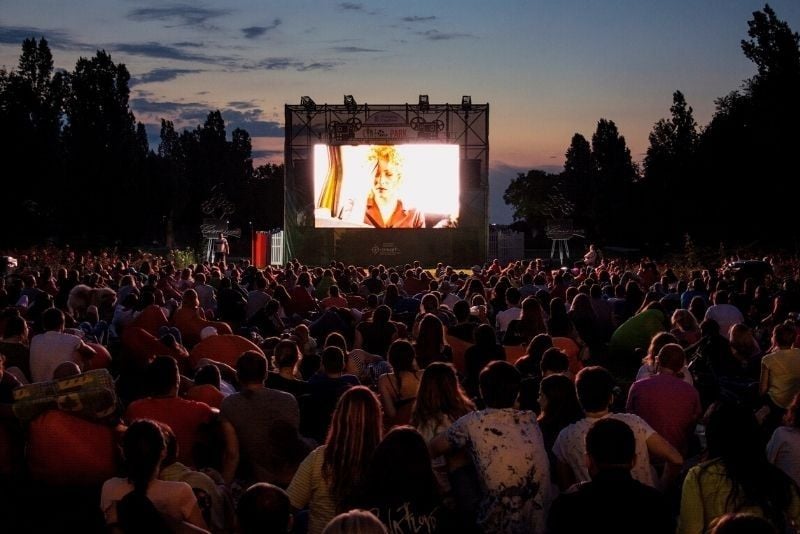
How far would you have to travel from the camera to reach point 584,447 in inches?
205

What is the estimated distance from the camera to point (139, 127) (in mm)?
73688

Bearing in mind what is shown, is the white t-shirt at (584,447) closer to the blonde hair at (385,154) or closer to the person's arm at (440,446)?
the person's arm at (440,446)

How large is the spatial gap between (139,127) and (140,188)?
24.0 m

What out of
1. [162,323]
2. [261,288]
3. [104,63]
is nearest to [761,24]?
[104,63]

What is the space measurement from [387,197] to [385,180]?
2.06ft

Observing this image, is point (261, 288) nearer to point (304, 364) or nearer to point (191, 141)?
point (304, 364)

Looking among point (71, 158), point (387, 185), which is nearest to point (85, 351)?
point (387, 185)

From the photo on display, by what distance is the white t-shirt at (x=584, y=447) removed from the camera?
202 inches

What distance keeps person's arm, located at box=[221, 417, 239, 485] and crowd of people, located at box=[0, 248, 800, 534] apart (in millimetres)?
11

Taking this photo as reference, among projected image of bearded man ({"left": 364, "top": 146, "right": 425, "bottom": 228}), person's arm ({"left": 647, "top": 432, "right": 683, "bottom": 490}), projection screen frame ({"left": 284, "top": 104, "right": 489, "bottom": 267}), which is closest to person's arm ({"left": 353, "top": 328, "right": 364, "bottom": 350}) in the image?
person's arm ({"left": 647, "top": 432, "right": 683, "bottom": 490})

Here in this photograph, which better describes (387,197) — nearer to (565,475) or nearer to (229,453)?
(229,453)

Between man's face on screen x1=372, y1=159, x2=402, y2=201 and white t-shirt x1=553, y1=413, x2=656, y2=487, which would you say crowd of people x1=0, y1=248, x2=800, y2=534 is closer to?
white t-shirt x1=553, y1=413, x2=656, y2=487

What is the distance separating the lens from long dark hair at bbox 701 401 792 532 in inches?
167

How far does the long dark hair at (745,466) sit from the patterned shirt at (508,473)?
931mm
